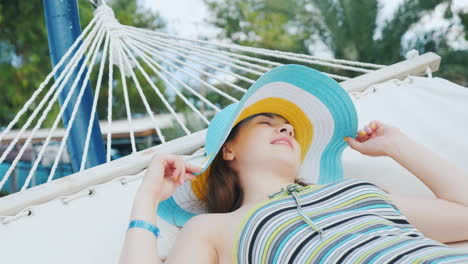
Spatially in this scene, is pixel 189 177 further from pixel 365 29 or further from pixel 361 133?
pixel 365 29

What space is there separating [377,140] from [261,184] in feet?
1.12

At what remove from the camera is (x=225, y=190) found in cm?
118

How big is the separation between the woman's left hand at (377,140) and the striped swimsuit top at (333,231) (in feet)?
0.67

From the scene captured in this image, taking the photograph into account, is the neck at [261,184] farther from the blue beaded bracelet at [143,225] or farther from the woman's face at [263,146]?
the blue beaded bracelet at [143,225]

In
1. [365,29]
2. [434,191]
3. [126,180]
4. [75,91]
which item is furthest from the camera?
[365,29]

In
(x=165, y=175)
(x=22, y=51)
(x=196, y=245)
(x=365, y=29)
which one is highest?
(x=365, y=29)

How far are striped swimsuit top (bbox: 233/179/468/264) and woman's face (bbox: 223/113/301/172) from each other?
0.35ft

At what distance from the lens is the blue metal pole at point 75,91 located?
1.99 meters

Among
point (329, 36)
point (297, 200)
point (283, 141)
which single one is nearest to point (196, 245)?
point (297, 200)

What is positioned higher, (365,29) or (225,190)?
(365,29)

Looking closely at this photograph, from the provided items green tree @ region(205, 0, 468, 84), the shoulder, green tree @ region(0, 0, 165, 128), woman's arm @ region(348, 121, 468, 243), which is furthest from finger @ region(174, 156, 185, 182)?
green tree @ region(0, 0, 165, 128)

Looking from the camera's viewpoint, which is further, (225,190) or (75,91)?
(75,91)

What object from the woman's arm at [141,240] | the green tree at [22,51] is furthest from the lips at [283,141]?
the green tree at [22,51]

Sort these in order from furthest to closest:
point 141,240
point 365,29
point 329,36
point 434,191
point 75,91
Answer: point 329,36, point 365,29, point 75,91, point 434,191, point 141,240
